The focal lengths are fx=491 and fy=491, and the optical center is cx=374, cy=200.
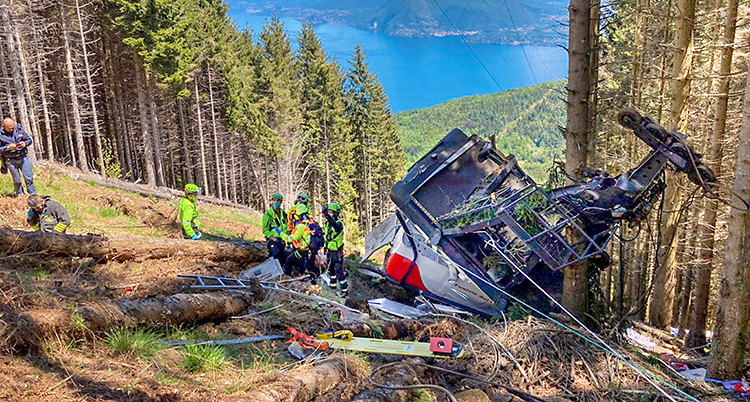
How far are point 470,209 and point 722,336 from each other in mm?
3649

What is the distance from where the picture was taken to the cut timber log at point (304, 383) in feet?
13.1

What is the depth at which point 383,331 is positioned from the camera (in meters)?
6.77

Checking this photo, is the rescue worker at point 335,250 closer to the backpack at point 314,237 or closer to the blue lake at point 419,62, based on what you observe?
the backpack at point 314,237

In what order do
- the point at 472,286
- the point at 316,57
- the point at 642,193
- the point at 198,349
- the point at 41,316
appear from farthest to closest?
the point at 316,57
the point at 472,286
the point at 642,193
the point at 198,349
the point at 41,316

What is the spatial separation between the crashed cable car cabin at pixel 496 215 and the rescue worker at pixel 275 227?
1.95 meters

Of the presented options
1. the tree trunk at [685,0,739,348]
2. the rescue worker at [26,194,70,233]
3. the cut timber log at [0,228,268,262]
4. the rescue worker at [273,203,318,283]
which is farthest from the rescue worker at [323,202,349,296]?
the tree trunk at [685,0,739,348]

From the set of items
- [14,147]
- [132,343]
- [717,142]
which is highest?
[14,147]

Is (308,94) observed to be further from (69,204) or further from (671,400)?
(671,400)

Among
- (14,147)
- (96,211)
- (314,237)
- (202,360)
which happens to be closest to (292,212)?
(314,237)

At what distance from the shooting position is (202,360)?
457 centimetres

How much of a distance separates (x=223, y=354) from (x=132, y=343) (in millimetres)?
851

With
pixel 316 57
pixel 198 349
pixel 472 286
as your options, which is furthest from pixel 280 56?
pixel 198 349

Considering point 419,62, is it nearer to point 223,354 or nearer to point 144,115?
point 144,115

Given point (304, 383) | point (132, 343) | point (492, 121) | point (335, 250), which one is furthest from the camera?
point (492, 121)
